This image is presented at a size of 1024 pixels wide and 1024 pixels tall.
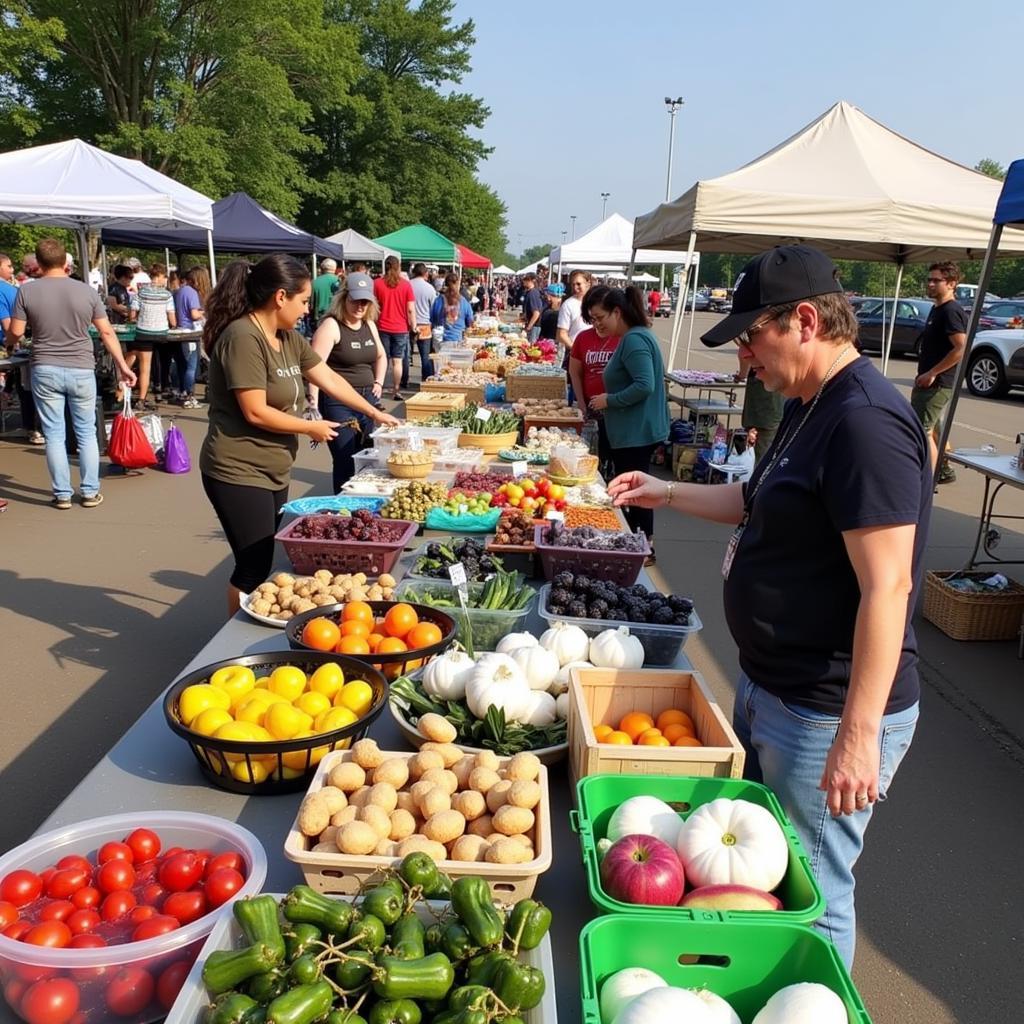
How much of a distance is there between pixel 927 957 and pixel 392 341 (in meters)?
11.3

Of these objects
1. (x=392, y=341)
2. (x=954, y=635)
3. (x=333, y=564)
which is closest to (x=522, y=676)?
(x=333, y=564)

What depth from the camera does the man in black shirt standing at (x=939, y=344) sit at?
7922 millimetres

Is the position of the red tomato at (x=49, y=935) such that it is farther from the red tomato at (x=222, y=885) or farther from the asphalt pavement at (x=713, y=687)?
the asphalt pavement at (x=713, y=687)

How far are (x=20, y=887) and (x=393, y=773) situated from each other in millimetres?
678

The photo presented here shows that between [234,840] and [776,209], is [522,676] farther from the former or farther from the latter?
[776,209]

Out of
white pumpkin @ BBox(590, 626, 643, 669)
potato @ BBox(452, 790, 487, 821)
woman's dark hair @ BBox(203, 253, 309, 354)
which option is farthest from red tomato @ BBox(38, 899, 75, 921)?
woman's dark hair @ BBox(203, 253, 309, 354)

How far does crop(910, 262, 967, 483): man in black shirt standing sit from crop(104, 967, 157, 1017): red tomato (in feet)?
26.3

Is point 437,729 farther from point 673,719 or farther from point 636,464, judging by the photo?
point 636,464

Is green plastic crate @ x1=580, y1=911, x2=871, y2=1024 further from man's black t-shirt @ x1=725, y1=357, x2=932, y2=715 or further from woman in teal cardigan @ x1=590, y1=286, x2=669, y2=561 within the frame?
woman in teal cardigan @ x1=590, y1=286, x2=669, y2=561

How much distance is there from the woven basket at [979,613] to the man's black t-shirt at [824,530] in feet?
12.4

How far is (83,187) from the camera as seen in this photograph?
7.84 metres

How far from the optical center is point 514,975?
1133 mm

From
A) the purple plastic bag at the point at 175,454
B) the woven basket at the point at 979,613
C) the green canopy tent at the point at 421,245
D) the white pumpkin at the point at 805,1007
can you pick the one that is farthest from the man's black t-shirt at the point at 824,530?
the green canopy tent at the point at 421,245

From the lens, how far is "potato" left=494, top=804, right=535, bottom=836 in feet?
4.94
